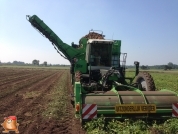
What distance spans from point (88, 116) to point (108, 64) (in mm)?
4291

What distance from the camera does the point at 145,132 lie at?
16.6ft

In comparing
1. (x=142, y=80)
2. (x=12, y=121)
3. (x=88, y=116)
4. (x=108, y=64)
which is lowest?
(x=12, y=121)

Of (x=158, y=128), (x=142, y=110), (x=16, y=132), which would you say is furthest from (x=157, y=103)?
(x=16, y=132)

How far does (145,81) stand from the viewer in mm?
8133

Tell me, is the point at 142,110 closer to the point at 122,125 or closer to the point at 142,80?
the point at 122,125

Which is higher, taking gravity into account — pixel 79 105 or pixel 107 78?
pixel 107 78

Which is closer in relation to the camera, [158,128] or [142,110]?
[158,128]

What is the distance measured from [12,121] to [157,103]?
14.5 ft

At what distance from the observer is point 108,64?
9.65 metres

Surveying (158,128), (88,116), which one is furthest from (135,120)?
(88,116)

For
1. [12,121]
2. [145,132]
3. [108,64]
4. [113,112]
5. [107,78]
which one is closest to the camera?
[145,132]

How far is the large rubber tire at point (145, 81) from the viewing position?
7.81 meters

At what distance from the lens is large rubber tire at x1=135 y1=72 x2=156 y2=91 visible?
7.81 meters

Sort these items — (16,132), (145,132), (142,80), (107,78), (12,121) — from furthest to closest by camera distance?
(142,80), (107,78), (12,121), (16,132), (145,132)
